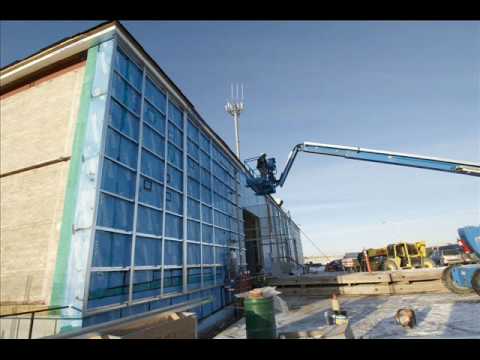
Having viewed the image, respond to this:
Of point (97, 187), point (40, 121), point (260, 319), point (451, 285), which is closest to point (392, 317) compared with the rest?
point (260, 319)

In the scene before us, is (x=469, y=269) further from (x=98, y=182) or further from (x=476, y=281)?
(x=98, y=182)

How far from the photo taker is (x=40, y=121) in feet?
30.1

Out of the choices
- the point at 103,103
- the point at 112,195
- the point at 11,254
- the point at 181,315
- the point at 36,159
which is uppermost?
the point at 103,103

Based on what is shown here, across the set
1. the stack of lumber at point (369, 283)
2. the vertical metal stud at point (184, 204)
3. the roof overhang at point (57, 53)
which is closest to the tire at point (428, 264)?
the stack of lumber at point (369, 283)

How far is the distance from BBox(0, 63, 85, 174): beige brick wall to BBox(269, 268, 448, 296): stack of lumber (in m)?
13.6

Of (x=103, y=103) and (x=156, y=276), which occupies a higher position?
(x=103, y=103)

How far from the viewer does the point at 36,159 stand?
8680mm

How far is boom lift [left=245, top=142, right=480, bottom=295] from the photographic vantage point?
424 inches

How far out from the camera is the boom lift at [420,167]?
10.8m

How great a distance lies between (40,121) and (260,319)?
9.37 m

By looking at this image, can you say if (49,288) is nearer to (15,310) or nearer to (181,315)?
(15,310)

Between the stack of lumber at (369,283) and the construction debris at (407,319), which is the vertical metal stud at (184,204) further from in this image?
the stack of lumber at (369,283)
